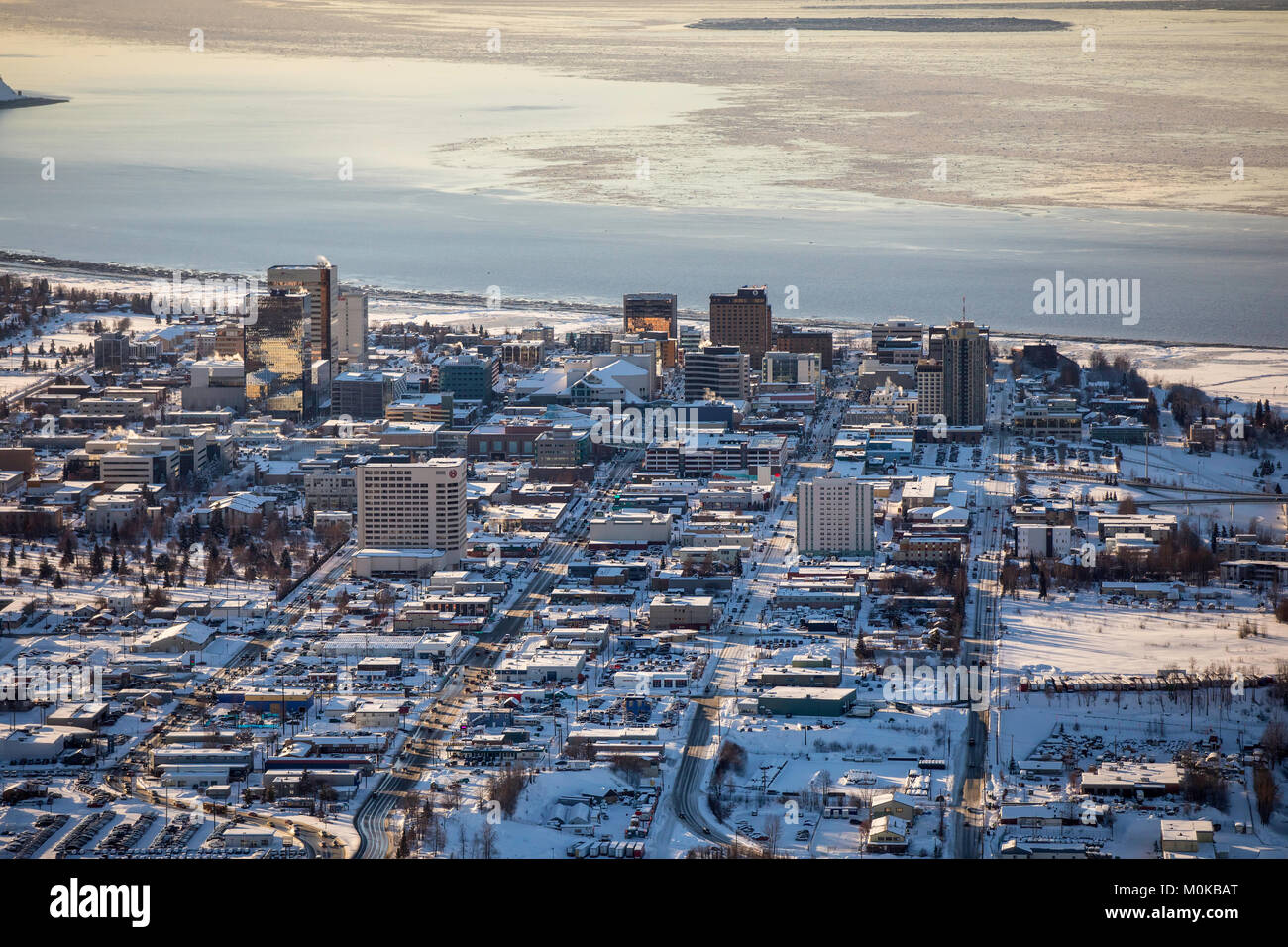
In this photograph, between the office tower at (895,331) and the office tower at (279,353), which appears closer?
the office tower at (279,353)

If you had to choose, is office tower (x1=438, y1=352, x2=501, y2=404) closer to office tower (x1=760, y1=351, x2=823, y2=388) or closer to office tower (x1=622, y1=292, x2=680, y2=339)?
office tower (x1=622, y1=292, x2=680, y2=339)

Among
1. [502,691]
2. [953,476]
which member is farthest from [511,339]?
[502,691]

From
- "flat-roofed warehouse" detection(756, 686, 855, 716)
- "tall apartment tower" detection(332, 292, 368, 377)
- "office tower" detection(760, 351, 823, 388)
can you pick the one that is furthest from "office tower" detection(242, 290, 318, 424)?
"flat-roofed warehouse" detection(756, 686, 855, 716)

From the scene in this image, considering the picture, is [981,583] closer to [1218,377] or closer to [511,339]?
[1218,377]

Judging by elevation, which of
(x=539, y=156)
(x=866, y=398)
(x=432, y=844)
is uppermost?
(x=539, y=156)

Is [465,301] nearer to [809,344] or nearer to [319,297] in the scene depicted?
[319,297]

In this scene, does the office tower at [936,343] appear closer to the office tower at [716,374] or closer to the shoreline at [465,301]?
the office tower at [716,374]

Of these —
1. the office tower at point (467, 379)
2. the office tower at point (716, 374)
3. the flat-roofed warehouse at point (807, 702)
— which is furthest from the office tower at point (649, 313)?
the flat-roofed warehouse at point (807, 702)
